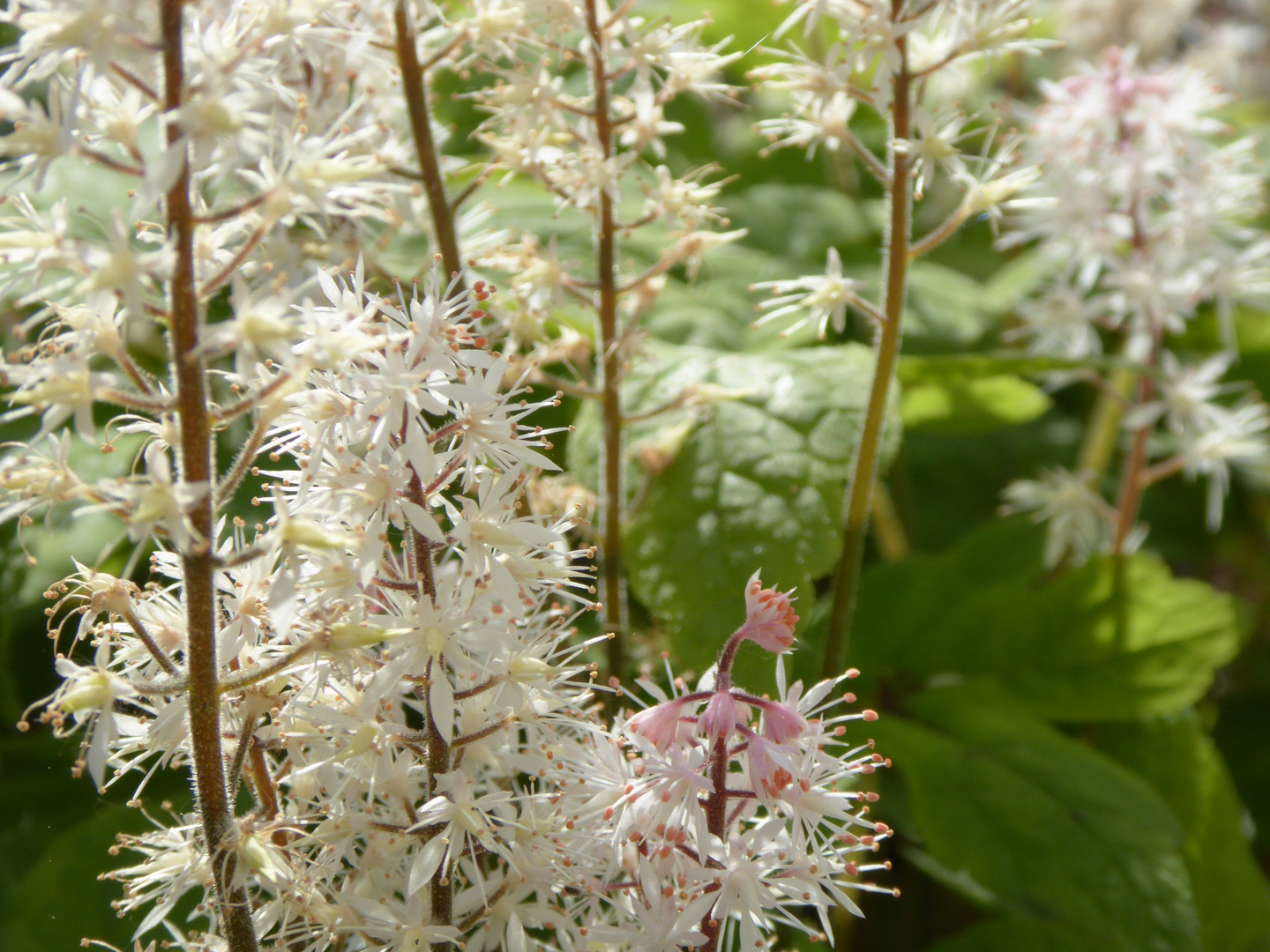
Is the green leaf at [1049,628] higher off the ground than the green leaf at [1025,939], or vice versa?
the green leaf at [1049,628]

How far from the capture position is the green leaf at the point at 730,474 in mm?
828

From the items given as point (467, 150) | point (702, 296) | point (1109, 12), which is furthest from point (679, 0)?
point (1109, 12)

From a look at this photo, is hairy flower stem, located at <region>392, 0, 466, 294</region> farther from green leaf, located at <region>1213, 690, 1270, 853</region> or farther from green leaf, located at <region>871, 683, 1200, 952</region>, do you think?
green leaf, located at <region>1213, 690, 1270, 853</region>

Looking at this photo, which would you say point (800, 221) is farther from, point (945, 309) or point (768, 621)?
point (768, 621)

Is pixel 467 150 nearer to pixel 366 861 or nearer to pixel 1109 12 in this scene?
pixel 366 861

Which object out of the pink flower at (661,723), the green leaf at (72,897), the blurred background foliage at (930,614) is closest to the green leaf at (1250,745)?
the blurred background foliage at (930,614)

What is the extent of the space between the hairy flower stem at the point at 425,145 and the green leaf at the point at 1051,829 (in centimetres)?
58

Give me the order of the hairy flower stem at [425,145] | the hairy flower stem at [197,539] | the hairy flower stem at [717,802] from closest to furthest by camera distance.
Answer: the hairy flower stem at [197,539], the hairy flower stem at [717,802], the hairy flower stem at [425,145]

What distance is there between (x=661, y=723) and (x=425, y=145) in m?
0.44

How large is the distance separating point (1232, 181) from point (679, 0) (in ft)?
2.76

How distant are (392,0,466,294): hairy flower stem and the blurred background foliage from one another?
228mm

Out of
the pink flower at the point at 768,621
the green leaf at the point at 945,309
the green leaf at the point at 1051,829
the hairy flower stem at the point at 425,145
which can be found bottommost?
the green leaf at the point at 1051,829

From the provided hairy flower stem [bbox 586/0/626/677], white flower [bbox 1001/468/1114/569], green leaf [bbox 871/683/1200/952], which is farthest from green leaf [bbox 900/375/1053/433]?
hairy flower stem [bbox 586/0/626/677]

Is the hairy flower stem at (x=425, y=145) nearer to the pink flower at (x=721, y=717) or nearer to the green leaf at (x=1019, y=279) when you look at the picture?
the pink flower at (x=721, y=717)
